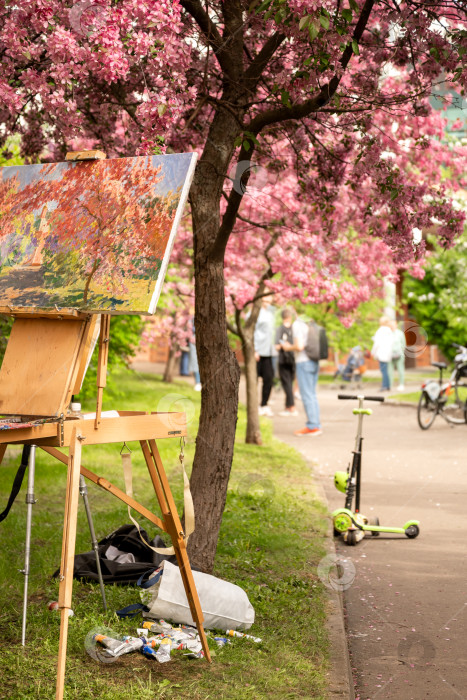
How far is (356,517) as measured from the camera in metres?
7.67

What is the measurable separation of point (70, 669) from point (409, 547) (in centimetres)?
390

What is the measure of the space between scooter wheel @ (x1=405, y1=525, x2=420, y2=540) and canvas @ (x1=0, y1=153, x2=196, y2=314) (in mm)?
4483

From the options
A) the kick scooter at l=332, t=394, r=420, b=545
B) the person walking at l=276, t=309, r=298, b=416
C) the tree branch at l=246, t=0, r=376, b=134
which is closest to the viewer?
the tree branch at l=246, t=0, r=376, b=134

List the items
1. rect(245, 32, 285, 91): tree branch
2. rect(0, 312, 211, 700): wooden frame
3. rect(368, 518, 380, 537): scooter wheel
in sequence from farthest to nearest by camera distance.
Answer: rect(368, 518, 380, 537): scooter wheel, rect(245, 32, 285, 91): tree branch, rect(0, 312, 211, 700): wooden frame

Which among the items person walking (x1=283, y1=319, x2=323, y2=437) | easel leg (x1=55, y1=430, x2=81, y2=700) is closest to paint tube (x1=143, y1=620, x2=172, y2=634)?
easel leg (x1=55, y1=430, x2=81, y2=700)

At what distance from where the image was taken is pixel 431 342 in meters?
30.3

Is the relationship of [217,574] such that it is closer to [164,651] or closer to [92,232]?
[164,651]

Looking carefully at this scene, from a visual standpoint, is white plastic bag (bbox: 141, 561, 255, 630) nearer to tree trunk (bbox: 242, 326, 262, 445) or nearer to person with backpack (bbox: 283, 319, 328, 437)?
tree trunk (bbox: 242, 326, 262, 445)

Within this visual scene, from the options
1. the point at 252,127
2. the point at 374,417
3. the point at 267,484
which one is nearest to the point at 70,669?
the point at 252,127

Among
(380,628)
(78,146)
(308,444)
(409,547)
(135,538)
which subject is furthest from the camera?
(308,444)

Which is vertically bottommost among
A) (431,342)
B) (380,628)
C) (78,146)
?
(380,628)

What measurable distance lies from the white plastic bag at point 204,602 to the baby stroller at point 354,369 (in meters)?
23.0

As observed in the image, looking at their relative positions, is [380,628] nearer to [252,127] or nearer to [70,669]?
[70,669]

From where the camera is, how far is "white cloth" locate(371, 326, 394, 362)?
20.3 metres
